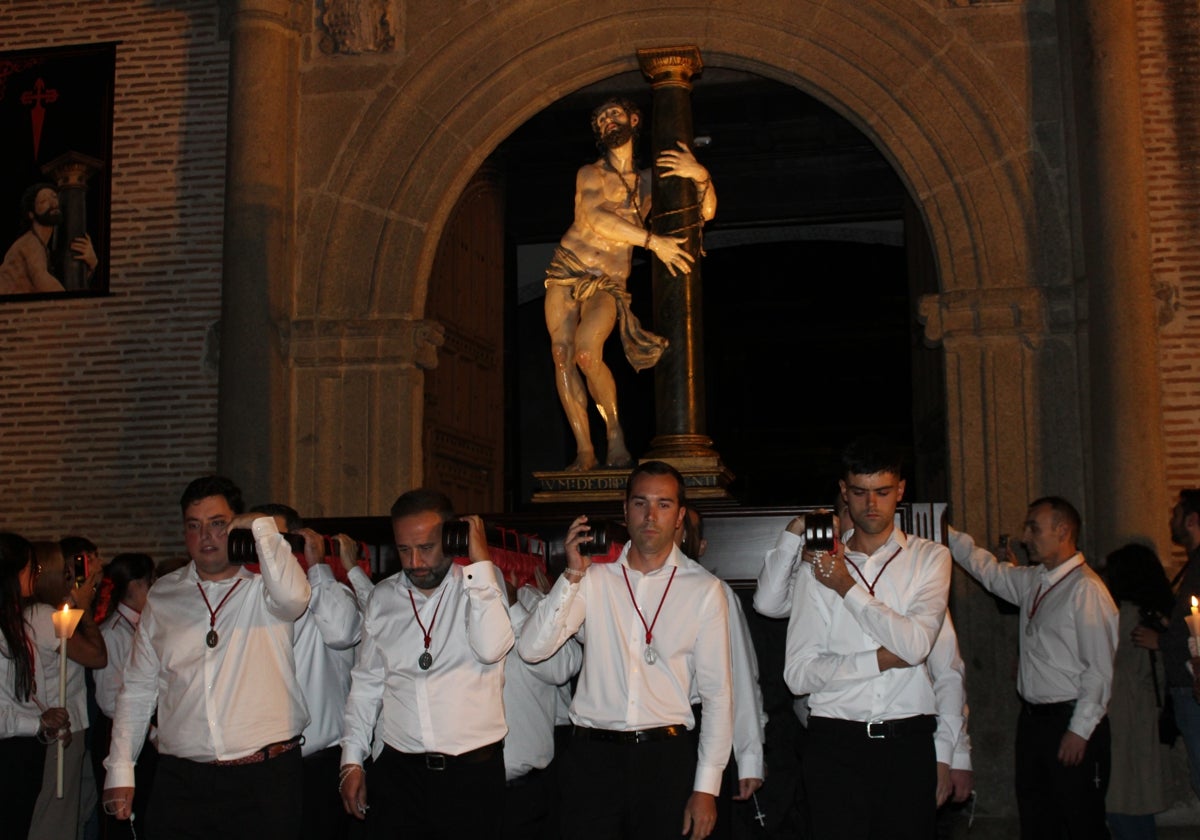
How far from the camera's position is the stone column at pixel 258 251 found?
9.37 meters

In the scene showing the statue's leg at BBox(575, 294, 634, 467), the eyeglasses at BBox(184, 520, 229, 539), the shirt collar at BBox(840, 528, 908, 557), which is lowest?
the shirt collar at BBox(840, 528, 908, 557)

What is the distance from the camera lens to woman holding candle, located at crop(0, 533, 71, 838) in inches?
221

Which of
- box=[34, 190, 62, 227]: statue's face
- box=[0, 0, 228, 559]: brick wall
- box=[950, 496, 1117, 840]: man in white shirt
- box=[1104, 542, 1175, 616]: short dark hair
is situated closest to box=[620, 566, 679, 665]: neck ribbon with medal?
box=[950, 496, 1117, 840]: man in white shirt

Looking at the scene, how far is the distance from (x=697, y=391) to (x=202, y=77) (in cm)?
439

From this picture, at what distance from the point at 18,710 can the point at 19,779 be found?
0.88 feet

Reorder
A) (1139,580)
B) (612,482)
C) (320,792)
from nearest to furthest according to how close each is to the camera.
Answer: (320,792)
(1139,580)
(612,482)

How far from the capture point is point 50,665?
5973 mm

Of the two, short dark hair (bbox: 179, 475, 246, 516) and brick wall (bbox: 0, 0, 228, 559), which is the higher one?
brick wall (bbox: 0, 0, 228, 559)

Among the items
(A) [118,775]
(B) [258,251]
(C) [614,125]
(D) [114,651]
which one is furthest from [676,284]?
(A) [118,775]

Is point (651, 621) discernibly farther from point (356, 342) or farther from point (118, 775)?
point (356, 342)

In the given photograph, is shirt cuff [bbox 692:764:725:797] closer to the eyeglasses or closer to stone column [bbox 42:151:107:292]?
the eyeglasses

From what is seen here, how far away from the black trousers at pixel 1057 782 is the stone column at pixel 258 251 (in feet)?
17.0

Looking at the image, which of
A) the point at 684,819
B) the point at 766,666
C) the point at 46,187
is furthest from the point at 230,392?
the point at 684,819

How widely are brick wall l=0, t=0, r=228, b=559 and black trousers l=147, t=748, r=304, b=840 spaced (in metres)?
5.39
